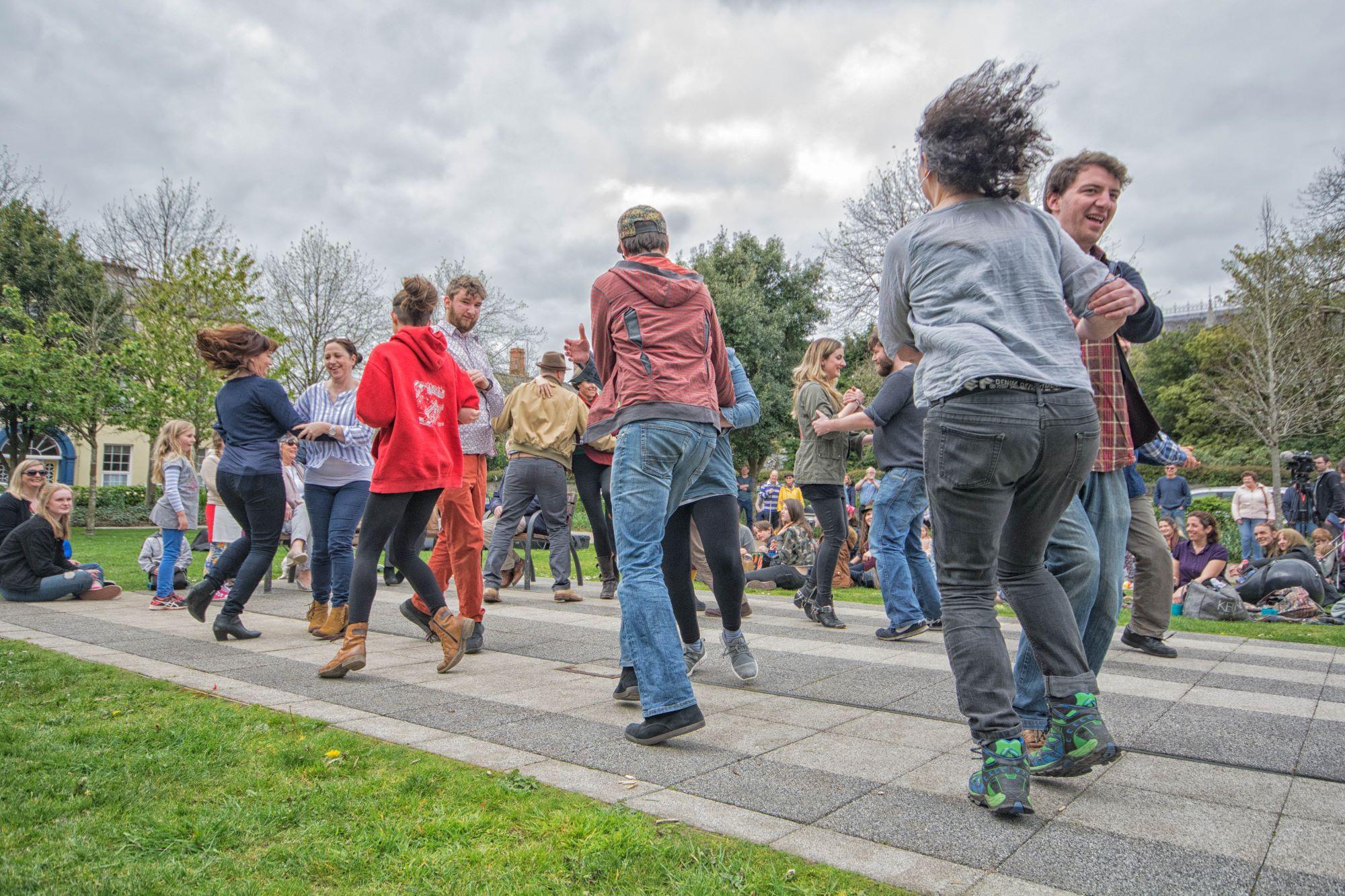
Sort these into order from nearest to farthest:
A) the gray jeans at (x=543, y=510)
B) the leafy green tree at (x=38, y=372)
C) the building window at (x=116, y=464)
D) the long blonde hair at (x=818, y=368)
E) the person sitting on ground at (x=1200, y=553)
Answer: the long blonde hair at (x=818, y=368) → the gray jeans at (x=543, y=510) → the person sitting on ground at (x=1200, y=553) → the leafy green tree at (x=38, y=372) → the building window at (x=116, y=464)

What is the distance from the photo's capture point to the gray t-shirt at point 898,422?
19.2ft

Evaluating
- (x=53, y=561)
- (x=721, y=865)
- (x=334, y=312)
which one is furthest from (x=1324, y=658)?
(x=334, y=312)

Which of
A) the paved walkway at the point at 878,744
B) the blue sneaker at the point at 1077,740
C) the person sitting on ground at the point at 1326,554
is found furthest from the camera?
the person sitting on ground at the point at 1326,554

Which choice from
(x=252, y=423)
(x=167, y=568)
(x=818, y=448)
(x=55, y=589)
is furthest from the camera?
(x=55, y=589)

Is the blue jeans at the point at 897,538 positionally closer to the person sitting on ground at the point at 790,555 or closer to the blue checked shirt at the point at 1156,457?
the blue checked shirt at the point at 1156,457

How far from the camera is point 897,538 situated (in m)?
6.06

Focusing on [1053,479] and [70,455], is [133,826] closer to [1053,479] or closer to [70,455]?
[1053,479]

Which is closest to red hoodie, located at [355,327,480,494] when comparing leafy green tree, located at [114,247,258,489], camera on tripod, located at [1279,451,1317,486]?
camera on tripod, located at [1279,451,1317,486]

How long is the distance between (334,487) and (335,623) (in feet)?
3.21

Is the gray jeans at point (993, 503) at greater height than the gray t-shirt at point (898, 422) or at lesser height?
lesser

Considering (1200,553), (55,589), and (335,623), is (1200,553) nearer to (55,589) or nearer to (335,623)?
(335,623)

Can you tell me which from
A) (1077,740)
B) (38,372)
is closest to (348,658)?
(1077,740)

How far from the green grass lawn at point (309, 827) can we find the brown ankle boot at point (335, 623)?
2.12 m

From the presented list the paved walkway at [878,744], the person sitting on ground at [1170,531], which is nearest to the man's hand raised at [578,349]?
the paved walkway at [878,744]
